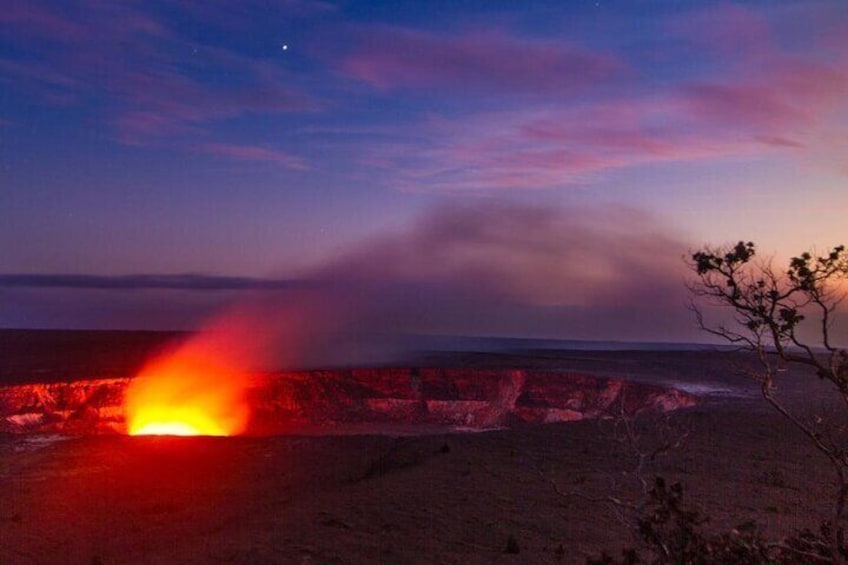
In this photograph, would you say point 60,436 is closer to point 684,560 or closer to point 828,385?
point 684,560

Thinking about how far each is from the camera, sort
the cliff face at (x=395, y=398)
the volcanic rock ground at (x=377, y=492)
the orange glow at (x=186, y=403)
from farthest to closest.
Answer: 1. the orange glow at (x=186, y=403)
2. the cliff face at (x=395, y=398)
3. the volcanic rock ground at (x=377, y=492)

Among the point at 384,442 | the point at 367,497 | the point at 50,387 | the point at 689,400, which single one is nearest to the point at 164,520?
the point at 367,497

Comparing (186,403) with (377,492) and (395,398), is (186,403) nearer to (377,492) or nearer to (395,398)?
(395,398)

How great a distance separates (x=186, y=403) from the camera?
41.2 metres

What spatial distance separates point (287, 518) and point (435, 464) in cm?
661

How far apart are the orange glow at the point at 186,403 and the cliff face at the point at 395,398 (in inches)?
32.0

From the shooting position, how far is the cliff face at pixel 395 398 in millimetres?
38031

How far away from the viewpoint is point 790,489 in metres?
19.4

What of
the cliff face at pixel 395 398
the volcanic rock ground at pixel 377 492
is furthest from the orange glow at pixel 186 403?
the volcanic rock ground at pixel 377 492

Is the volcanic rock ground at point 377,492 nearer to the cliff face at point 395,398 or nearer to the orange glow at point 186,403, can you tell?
the cliff face at point 395,398

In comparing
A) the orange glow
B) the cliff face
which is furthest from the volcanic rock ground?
the orange glow

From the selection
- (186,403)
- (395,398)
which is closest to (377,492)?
(186,403)

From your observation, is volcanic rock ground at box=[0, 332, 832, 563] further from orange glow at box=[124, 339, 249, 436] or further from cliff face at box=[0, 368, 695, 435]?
orange glow at box=[124, 339, 249, 436]

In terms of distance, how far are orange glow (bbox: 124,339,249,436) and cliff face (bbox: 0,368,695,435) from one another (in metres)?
0.81
